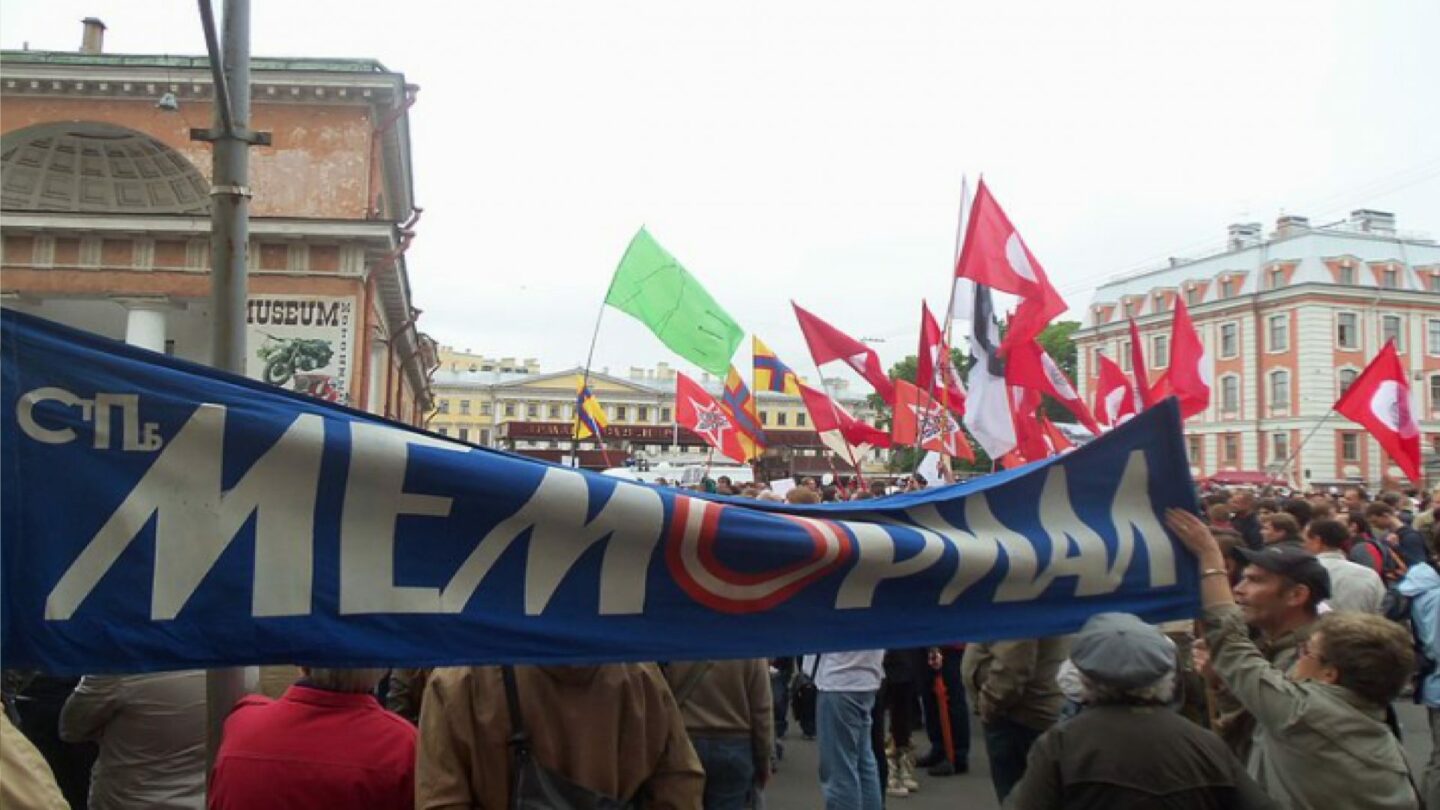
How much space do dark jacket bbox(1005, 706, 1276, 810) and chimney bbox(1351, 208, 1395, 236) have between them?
70.9 metres

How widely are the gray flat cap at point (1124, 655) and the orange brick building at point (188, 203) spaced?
18.4 metres

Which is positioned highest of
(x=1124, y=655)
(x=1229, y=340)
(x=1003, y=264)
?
(x=1229, y=340)

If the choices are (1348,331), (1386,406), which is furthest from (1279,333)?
(1386,406)

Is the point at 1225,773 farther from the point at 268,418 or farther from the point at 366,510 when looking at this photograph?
the point at 268,418

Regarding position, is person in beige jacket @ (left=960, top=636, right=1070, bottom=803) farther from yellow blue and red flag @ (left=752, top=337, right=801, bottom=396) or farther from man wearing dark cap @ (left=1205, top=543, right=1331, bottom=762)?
yellow blue and red flag @ (left=752, top=337, right=801, bottom=396)

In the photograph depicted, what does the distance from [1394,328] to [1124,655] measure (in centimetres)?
6569

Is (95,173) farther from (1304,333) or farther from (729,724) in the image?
(1304,333)

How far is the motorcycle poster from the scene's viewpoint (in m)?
Answer: 19.8

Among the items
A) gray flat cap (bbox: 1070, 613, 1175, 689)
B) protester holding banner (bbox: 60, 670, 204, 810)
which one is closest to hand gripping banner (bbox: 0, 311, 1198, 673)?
gray flat cap (bbox: 1070, 613, 1175, 689)

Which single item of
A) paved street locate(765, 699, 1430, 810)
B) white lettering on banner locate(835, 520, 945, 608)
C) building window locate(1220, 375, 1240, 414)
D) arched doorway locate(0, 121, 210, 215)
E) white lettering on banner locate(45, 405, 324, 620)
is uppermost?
arched doorway locate(0, 121, 210, 215)

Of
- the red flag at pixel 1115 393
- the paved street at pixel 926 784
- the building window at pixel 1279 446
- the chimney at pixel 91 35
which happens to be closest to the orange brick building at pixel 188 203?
the chimney at pixel 91 35

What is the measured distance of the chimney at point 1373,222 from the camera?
2478 inches

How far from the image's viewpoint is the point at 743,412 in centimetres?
1664

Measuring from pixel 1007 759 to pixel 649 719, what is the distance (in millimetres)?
3032
